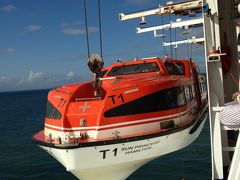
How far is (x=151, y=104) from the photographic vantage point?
316 inches

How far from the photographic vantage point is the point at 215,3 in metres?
5.94

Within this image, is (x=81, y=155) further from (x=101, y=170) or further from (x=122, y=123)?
(x=122, y=123)

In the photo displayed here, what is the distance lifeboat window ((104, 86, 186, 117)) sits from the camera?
7672mm

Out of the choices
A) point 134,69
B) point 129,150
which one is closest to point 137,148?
point 129,150

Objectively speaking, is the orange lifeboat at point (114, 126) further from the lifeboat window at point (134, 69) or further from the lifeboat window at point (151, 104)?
the lifeboat window at point (134, 69)

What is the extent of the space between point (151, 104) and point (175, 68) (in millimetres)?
3130

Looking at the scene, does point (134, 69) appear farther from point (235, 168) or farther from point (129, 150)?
point (235, 168)

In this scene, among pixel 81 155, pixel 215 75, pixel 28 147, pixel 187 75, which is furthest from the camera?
pixel 28 147

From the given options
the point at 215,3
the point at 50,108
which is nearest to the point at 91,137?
the point at 50,108

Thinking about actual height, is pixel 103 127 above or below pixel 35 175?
above

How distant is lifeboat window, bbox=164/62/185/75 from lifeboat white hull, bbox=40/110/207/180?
9.33ft

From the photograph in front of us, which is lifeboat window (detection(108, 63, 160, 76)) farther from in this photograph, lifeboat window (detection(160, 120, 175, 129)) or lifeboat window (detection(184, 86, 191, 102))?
lifeboat window (detection(160, 120, 175, 129))

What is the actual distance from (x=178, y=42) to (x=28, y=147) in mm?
12364

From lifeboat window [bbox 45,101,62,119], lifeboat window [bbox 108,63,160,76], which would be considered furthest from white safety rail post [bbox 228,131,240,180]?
lifeboat window [bbox 108,63,160,76]
